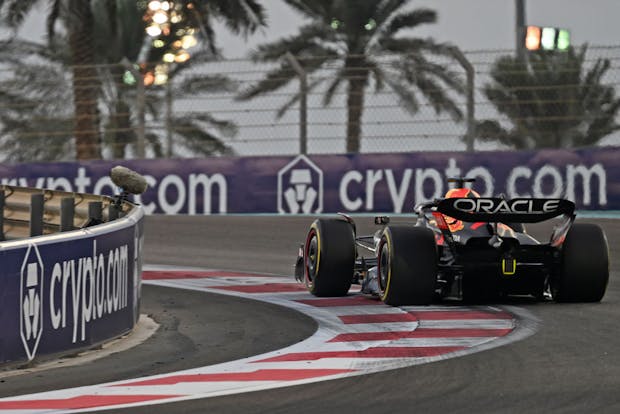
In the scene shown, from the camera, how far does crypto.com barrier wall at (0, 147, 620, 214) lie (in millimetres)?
20234

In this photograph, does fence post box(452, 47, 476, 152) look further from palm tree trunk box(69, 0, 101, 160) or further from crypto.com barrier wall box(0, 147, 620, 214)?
palm tree trunk box(69, 0, 101, 160)

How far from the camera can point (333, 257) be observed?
1260 centimetres

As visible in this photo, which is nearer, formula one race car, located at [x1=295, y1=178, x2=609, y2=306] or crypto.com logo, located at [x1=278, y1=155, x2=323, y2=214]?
formula one race car, located at [x1=295, y1=178, x2=609, y2=306]

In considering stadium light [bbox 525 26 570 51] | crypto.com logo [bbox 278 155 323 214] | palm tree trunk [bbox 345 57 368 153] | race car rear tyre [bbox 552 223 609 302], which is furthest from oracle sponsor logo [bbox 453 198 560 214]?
stadium light [bbox 525 26 570 51]

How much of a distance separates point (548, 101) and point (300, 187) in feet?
12.9

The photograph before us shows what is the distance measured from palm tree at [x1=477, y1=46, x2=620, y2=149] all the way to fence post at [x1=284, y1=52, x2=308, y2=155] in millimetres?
2717

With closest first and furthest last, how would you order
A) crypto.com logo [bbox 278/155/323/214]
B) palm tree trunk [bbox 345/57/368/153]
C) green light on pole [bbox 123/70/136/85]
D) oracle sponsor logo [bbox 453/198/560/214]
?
oracle sponsor logo [bbox 453/198/560/214] < palm tree trunk [bbox 345/57/368/153] < crypto.com logo [bbox 278/155/323/214] < green light on pole [bbox 123/70/136/85]

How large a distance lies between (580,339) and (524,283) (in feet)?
6.93

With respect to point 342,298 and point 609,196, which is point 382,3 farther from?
point 342,298

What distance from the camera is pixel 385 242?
38.4 feet

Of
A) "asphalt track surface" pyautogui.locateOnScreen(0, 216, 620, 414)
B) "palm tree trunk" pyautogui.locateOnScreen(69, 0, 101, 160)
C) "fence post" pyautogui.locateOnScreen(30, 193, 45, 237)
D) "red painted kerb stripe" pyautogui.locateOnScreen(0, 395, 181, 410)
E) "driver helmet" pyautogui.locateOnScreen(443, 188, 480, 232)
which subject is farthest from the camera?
"palm tree trunk" pyautogui.locateOnScreen(69, 0, 101, 160)

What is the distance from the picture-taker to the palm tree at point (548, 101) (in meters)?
20.0

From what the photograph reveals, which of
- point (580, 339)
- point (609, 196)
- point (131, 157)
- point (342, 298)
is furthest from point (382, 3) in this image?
point (580, 339)

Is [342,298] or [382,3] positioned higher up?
[382,3]
